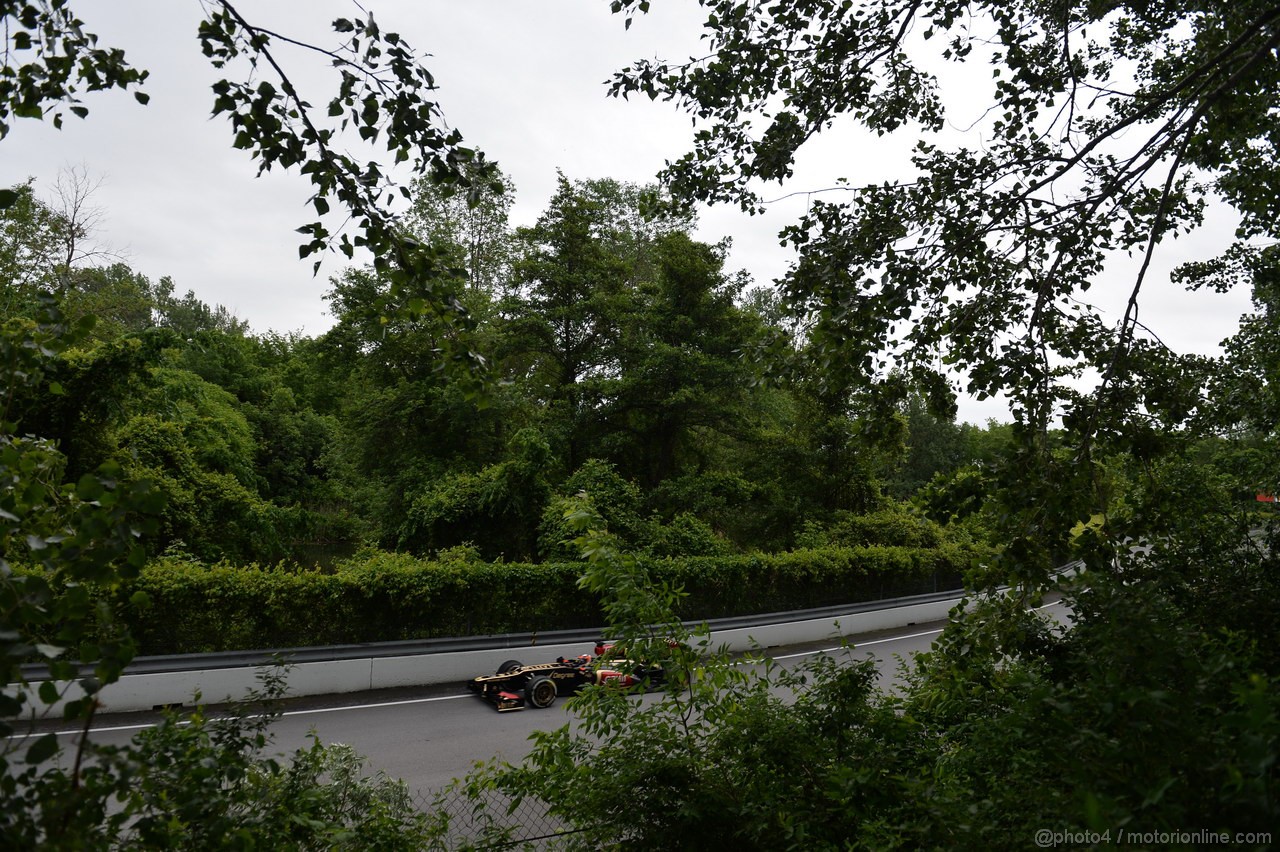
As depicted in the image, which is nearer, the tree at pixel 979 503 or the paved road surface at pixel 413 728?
the tree at pixel 979 503

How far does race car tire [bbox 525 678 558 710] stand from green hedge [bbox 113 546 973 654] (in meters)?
2.79

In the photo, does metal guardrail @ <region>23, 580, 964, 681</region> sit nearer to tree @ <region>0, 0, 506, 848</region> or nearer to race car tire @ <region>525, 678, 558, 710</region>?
race car tire @ <region>525, 678, 558, 710</region>

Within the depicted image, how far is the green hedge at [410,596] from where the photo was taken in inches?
A: 406

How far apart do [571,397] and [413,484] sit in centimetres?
513

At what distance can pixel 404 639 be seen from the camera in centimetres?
1219

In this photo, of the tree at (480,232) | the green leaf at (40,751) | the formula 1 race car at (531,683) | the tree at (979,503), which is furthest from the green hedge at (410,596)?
the tree at (480,232)

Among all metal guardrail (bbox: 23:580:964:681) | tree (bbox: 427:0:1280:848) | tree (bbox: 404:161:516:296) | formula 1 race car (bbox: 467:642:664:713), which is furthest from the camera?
tree (bbox: 404:161:516:296)

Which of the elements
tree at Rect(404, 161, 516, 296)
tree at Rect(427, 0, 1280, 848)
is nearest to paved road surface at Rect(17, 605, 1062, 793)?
tree at Rect(427, 0, 1280, 848)

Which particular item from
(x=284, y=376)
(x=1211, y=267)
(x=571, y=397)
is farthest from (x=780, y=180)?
(x=284, y=376)

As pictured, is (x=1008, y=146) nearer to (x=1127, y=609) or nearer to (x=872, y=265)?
(x=872, y=265)

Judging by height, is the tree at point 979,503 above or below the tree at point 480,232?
below

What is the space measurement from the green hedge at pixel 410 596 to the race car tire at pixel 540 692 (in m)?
2.79

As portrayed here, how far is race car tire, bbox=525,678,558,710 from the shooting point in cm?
1024

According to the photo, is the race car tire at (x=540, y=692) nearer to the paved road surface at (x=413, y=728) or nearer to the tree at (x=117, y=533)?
the paved road surface at (x=413, y=728)
